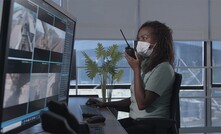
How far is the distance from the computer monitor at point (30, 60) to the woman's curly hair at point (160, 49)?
2.60ft

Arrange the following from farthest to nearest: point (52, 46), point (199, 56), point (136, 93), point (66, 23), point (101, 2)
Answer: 1. point (199, 56)
2. point (101, 2)
3. point (136, 93)
4. point (66, 23)
5. point (52, 46)

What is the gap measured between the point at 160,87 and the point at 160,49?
0.31m

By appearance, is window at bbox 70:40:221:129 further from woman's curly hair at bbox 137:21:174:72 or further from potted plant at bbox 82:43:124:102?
woman's curly hair at bbox 137:21:174:72

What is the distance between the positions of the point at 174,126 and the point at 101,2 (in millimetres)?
2517

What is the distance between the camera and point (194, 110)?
4324mm

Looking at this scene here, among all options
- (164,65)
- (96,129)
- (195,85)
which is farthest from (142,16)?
(96,129)

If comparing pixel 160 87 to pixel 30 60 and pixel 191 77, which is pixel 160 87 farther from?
pixel 191 77

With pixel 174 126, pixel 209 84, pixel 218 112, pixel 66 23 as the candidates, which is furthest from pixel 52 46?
pixel 218 112

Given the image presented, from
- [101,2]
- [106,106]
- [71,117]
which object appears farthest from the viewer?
[101,2]

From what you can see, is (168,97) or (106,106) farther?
(106,106)

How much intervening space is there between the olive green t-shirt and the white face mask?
0.19 m

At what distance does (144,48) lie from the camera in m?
2.18

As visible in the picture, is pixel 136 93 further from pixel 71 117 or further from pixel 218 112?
pixel 218 112

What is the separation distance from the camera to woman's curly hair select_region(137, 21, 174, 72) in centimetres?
210
